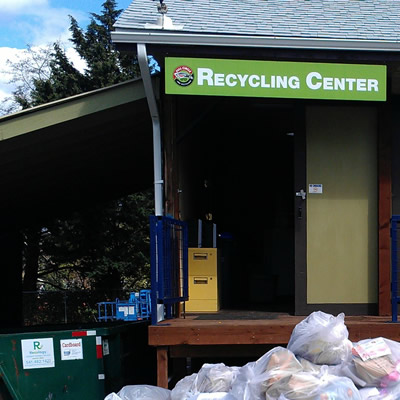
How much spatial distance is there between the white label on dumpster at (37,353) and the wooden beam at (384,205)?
3.72 meters

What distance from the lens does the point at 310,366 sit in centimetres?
427

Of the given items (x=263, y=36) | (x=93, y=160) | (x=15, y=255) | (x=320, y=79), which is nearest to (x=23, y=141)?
(x=93, y=160)

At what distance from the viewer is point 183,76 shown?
5461 mm

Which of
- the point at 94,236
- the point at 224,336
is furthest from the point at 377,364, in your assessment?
the point at 94,236

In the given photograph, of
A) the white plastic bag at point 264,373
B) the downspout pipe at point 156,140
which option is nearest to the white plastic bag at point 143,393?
the white plastic bag at point 264,373

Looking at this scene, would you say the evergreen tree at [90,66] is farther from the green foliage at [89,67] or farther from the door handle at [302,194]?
the door handle at [302,194]

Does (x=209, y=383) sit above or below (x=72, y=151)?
below

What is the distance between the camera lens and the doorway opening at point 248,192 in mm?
8484

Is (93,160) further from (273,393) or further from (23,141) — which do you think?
(273,393)

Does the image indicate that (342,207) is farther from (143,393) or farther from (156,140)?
(143,393)

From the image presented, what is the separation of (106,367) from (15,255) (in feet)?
24.2

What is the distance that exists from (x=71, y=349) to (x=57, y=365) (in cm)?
21

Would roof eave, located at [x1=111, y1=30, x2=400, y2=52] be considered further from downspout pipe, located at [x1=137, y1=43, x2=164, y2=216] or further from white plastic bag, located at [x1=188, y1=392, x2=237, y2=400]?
white plastic bag, located at [x1=188, y1=392, x2=237, y2=400]

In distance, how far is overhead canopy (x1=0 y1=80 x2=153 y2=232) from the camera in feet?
20.4
